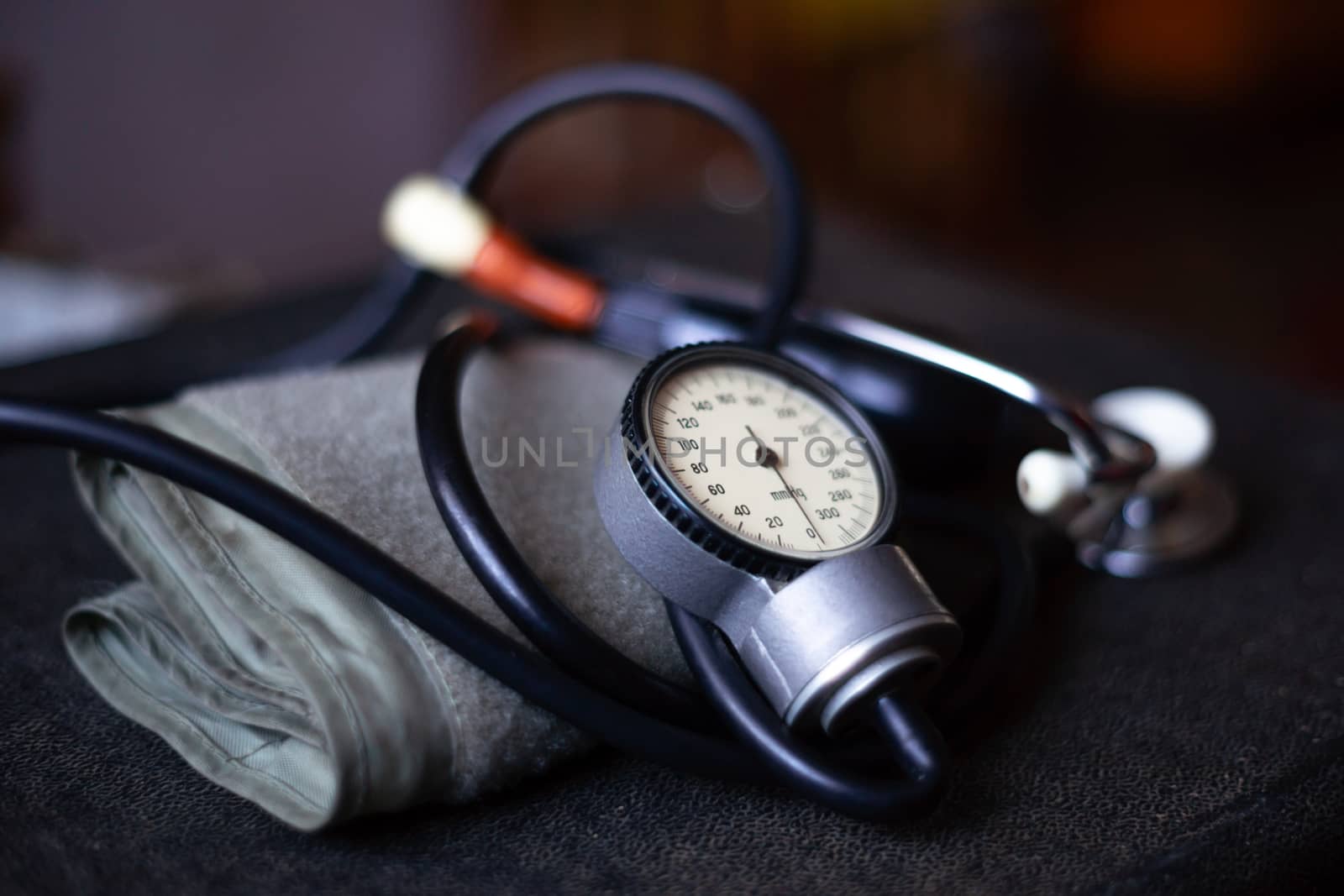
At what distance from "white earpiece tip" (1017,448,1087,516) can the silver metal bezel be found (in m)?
0.09

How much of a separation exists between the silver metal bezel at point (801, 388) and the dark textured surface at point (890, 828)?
0.09 meters

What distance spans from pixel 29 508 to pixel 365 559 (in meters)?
0.27

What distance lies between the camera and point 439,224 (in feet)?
2.09

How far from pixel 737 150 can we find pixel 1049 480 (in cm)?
128

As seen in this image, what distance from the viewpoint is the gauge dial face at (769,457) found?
392 mm

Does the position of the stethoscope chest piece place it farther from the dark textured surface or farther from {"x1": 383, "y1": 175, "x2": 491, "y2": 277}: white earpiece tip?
{"x1": 383, "y1": 175, "x2": 491, "y2": 277}: white earpiece tip

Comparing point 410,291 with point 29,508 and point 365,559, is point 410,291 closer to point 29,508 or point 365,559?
point 29,508

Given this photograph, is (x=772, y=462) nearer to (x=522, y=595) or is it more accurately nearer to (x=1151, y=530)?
(x=522, y=595)

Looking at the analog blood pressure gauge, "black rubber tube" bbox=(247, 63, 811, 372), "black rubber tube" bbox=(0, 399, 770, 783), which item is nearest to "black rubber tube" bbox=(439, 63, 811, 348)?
"black rubber tube" bbox=(247, 63, 811, 372)

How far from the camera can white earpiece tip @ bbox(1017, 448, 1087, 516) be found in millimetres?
496

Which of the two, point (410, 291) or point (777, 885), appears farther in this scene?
point (410, 291)

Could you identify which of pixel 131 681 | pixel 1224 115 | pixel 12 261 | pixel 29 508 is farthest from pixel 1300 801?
pixel 1224 115

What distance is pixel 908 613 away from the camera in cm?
37

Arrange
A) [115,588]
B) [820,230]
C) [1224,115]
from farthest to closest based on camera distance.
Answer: [1224,115]
[820,230]
[115,588]
